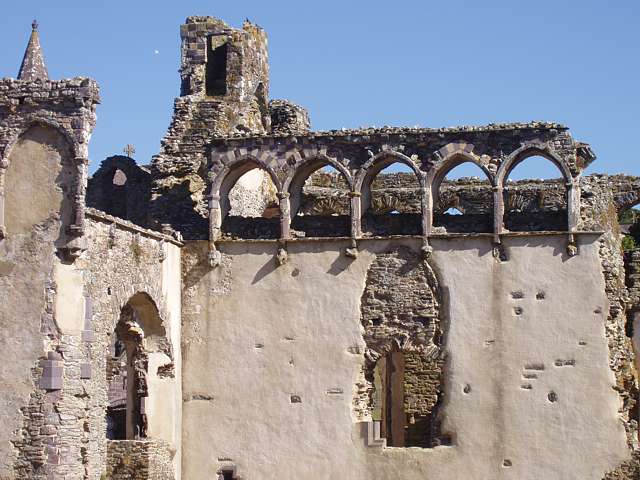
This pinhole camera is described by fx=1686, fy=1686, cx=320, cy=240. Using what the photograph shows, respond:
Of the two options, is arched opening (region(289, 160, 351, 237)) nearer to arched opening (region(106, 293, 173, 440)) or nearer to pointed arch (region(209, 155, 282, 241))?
pointed arch (region(209, 155, 282, 241))

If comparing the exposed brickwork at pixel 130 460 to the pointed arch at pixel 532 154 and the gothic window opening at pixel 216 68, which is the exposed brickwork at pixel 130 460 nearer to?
the pointed arch at pixel 532 154

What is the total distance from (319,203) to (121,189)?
14.4ft

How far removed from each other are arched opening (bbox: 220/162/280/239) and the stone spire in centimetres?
464

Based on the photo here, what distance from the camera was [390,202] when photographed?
122ft

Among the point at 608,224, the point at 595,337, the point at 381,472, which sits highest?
the point at 608,224

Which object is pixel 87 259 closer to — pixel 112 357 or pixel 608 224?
pixel 608 224

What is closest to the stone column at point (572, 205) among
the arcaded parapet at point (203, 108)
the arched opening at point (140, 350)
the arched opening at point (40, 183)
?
the arcaded parapet at point (203, 108)

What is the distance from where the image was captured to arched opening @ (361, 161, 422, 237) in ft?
110

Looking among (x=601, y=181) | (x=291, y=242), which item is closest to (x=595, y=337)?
(x=601, y=181)

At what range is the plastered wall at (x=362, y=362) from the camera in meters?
32.0

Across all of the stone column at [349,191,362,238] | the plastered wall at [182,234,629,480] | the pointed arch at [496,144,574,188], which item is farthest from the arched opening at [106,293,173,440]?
the pointed arch at [496,144,574,188]

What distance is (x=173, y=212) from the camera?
34500 mm

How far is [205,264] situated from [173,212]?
1.60 meters

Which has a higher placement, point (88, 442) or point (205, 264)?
point (205, 264)
